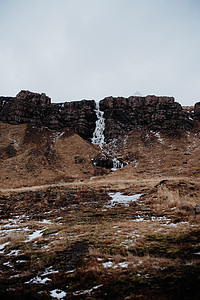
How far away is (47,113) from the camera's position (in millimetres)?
65250

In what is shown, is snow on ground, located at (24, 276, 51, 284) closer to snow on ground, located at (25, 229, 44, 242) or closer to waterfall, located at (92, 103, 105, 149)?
snow on ground, located at (25, 229, 44, 242)

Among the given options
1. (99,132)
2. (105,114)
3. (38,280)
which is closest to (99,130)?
(99,132)

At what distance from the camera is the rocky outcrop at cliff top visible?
198 feet

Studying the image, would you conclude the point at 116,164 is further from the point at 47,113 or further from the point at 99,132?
the point at 47,113

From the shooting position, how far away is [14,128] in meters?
56.3

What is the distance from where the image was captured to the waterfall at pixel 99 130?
59.2 meters

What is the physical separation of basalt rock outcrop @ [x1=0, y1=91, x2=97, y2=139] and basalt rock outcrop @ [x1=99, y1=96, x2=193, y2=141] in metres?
7.66

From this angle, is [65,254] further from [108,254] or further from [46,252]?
[108,254]

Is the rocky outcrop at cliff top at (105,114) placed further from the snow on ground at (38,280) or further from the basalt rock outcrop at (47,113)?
the snow on ground at (38,280)

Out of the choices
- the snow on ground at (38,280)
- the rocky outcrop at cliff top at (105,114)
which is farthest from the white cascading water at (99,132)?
the snow on ground at (38,280)

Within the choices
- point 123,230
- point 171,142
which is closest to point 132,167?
point 171,142

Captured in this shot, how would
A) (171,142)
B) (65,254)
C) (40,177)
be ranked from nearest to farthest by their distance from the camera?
1. (65,254)
2. (40,177)
3. (171,142)

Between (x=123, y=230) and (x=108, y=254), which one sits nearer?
(x=108, y=254)

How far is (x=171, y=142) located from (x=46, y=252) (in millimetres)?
53977
